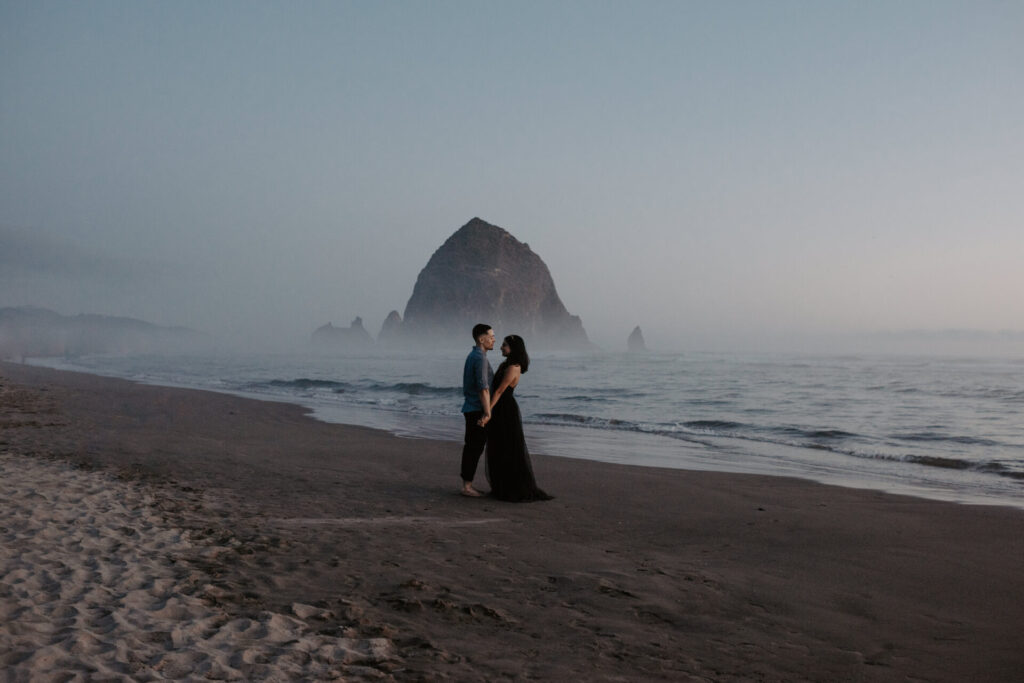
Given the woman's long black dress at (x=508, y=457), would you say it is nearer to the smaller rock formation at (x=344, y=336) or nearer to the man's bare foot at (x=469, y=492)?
the man's bare foot at (x=469, y=492)

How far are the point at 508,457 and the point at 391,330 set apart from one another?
170m

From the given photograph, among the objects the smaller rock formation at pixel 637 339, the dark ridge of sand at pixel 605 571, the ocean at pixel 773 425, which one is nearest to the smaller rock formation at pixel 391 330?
the smaller rock formation at pixel 637 339

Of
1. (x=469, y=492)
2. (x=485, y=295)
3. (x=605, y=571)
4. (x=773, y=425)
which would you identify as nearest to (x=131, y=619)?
(x=605, y=571)

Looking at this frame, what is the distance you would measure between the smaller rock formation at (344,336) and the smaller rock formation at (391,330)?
3.23 m

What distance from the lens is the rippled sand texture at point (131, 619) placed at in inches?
121

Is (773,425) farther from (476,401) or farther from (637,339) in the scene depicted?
(637,339)

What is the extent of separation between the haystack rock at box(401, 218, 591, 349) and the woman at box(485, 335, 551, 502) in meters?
144

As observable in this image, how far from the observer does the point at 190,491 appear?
7285mm

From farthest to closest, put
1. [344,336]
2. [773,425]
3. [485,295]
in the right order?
[344,336] < [485,295] < [773,425]

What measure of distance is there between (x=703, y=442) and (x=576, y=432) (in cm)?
303

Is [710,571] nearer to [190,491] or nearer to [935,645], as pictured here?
[935,645]

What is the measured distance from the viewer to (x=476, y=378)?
25.2ft

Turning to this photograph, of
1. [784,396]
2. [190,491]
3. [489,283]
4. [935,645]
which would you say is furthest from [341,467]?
[489,283]

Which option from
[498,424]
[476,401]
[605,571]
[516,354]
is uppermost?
[516,354]
